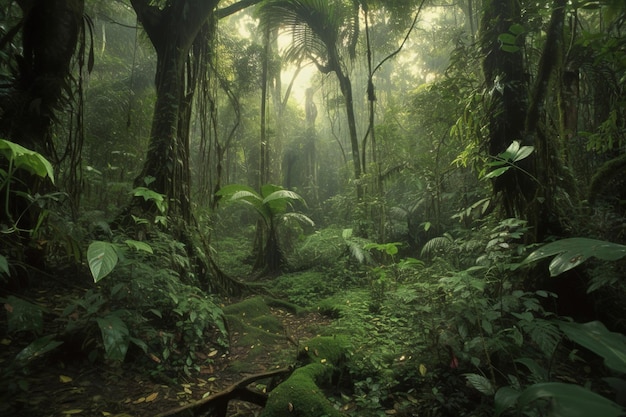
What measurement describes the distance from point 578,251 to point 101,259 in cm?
230

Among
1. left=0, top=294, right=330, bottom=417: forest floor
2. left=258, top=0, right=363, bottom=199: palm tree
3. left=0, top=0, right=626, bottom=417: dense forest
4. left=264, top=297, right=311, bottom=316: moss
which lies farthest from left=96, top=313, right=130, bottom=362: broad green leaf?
left=258, top=0, right=363, bottom=199: palm tree

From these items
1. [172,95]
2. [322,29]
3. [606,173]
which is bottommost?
[606,173]

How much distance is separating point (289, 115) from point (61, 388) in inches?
648

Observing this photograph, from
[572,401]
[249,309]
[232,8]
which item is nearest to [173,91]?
[232,8]

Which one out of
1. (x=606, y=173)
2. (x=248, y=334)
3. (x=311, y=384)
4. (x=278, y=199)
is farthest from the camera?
(x=278, y=199)

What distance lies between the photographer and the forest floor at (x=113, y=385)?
1.70m

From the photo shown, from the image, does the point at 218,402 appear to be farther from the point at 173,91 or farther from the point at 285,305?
the point at 173,91

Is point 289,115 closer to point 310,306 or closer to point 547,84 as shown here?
point 310,306

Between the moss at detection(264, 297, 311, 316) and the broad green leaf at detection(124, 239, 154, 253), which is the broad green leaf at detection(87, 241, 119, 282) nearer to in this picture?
the broad green leaf at detection(124, 239, 154, 253)

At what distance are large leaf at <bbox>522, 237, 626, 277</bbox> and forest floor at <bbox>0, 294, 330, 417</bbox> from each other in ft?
6.59

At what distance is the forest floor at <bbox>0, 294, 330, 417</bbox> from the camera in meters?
1.70

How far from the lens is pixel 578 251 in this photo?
107 cm

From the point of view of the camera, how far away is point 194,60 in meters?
4.30

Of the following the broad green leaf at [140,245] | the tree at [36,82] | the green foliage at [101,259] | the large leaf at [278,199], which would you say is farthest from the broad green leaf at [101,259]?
the large leaf at [278,199]
